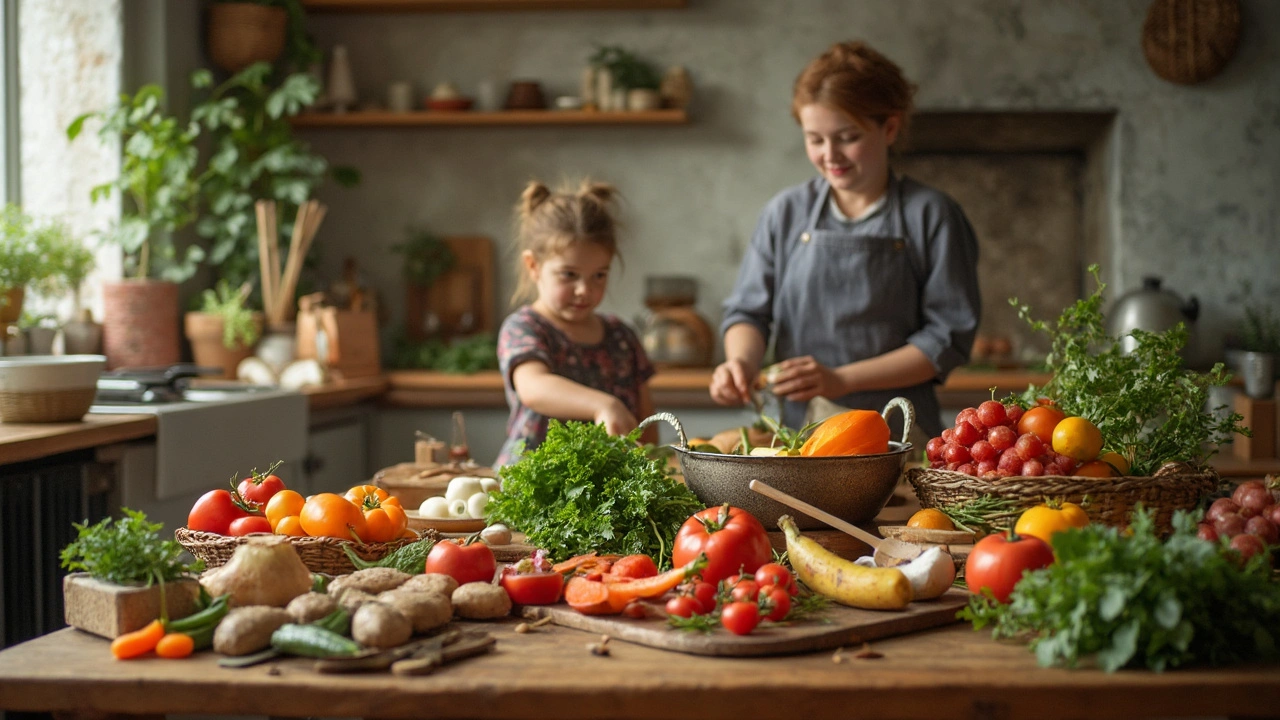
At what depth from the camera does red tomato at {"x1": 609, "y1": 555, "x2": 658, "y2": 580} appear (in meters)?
1.47

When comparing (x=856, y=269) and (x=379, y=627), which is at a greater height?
(x=856, y=269)

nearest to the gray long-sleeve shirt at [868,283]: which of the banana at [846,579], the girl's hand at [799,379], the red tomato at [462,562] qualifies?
the girl's hand at [799,379]

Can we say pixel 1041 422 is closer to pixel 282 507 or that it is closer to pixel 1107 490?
pixel 1107 490

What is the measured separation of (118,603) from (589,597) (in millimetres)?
530

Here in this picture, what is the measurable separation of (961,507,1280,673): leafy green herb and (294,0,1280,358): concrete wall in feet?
12.8

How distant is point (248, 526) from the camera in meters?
1.61

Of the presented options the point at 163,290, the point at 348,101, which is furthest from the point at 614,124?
the point at 163,290

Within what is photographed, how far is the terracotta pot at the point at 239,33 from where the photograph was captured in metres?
4.58

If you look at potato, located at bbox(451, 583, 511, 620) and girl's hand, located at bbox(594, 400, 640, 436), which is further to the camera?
girl's hand, located at bbox(594, 400, 640, 436)

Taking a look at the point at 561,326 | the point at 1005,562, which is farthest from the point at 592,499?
the point at 561,326

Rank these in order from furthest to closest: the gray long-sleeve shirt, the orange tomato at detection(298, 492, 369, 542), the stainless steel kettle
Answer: the stainless steel kettle, the gray long-sleeve shirt, the orange tomato at detection(298, 492, 369, 542)

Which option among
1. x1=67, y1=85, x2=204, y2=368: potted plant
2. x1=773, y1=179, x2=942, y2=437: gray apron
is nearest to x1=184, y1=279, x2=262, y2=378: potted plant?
x1=67, y1=85, x2=204, y2=368: potted plant

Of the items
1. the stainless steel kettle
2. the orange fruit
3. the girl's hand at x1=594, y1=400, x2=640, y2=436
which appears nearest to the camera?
the orange fruit

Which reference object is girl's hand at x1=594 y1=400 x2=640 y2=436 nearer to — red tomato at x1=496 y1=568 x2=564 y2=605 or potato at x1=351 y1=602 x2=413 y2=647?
red tomato at x1=496 y1=568 x2=564 y2=605
